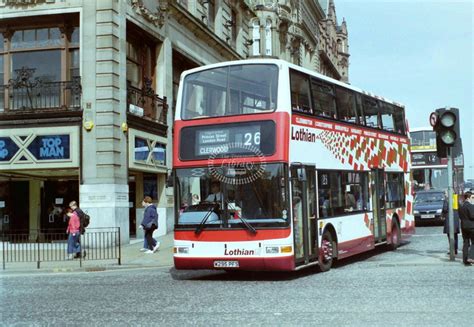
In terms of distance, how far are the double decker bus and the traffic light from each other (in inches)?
96.1

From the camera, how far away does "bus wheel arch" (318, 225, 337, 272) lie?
13533mm

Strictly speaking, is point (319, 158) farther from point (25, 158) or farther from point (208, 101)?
point (25, 158)

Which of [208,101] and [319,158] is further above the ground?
[208,101]

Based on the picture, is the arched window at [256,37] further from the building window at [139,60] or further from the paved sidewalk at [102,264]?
the paved sidewalk at [102,264]

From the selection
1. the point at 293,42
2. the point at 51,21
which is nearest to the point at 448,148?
the point at 51,21

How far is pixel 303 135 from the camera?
12844mm

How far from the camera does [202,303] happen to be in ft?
31.3

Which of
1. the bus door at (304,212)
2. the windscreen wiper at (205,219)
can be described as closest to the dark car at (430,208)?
the bus door at (304,212)

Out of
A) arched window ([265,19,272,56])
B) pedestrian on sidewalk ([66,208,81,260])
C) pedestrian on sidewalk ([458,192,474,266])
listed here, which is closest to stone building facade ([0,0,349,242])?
pedestrian on sidewalk ([66,208,81,260])

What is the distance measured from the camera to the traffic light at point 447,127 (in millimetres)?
14320

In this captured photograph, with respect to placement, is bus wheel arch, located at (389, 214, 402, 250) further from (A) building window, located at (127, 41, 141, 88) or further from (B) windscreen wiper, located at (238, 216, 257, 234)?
(A) building window, located at (127, 41, 141, 88)

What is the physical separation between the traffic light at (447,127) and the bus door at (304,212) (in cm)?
328

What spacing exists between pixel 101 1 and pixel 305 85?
1096 cm

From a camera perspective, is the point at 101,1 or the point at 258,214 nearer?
the point at 258,214
